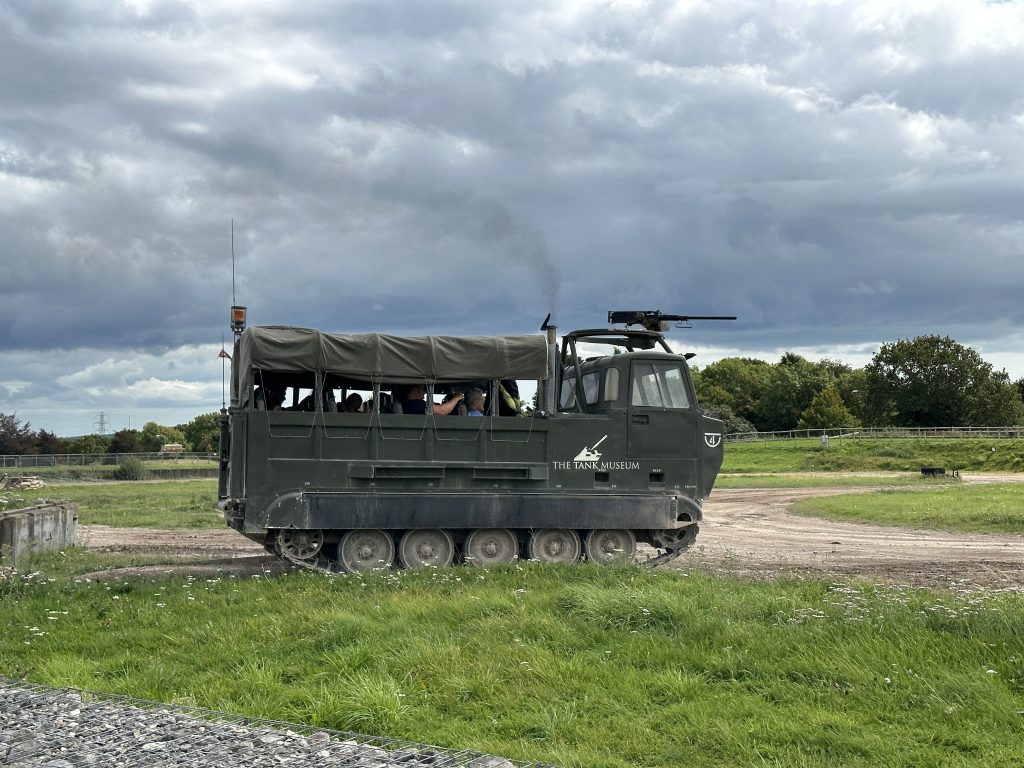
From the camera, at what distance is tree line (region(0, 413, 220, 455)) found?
7556cm

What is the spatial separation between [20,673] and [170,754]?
12.0 feet

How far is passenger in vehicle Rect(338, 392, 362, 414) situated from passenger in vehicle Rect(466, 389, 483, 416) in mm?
1666

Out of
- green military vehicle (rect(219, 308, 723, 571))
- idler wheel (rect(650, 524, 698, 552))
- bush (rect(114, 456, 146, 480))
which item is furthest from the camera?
bush (rect(114, 456, 146, 480))

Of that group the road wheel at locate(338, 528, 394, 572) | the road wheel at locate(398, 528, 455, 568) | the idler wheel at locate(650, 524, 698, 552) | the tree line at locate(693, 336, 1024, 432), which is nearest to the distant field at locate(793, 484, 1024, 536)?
the idler wheel at locate(650, 524, 698, 552)

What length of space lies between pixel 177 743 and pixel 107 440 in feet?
390

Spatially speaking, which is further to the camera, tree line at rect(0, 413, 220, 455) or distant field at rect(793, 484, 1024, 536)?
tree line at rect(0, 413, 220, 455)

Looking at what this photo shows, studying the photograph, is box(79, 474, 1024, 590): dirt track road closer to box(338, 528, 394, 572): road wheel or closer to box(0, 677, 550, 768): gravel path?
box(338, 528, 394, 572): road wheel

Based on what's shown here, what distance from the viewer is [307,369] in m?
14.5

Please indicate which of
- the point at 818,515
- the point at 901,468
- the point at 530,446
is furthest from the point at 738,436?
the point at 530,446

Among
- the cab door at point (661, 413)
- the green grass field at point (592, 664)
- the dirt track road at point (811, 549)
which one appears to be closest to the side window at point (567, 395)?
the cab door at point (661, 413)

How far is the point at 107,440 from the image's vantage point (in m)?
116

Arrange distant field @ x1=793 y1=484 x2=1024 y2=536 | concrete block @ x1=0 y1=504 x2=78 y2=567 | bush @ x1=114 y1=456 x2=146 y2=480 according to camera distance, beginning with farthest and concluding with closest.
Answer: bush @ x1=114 y1=456 x2=146 y2=480, distant field @ x1=793 y1=484 x2=1024 y2=536, concrete block @ x1=0 y1=504 x2=78 y2=567

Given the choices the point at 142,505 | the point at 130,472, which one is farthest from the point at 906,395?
the point at 142,505

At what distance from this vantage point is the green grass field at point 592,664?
21.6 feet
